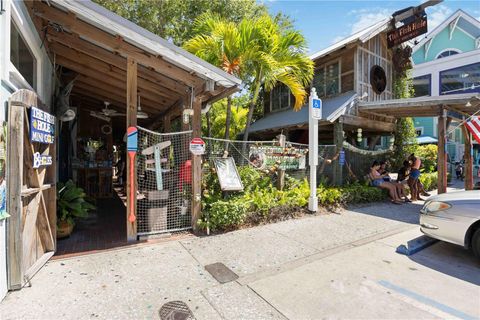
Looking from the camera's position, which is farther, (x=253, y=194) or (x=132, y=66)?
(x=253, y=194)

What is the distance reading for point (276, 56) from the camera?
7.73 metres

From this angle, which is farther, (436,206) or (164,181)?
(164,181)

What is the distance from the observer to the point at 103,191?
940cm

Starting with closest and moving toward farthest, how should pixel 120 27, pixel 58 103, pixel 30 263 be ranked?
pixel 30 263
pixel 120 27
pixel 58 103

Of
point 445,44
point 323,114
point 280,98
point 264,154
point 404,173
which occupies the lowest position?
point 404,173

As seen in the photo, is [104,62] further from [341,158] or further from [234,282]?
[341,158]

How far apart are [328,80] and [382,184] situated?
16.7ft

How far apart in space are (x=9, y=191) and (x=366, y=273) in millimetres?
4746

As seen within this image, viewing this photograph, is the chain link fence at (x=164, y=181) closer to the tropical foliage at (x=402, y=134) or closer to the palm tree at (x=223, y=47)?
the palm tree at (x=223, y=47)

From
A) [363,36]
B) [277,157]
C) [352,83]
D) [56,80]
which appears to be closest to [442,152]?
[352,83]

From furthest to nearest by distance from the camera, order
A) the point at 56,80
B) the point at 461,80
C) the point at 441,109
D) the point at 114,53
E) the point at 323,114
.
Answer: the point at 461,80, the point at 323,114, the point at 441,109, the point at 56,80, the point at 114,53

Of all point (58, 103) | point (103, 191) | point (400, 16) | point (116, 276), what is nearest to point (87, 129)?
point (103, 191)

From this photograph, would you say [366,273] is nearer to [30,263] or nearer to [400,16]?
[30,263]

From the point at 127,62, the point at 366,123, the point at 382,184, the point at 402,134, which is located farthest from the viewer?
the point at 402,134
